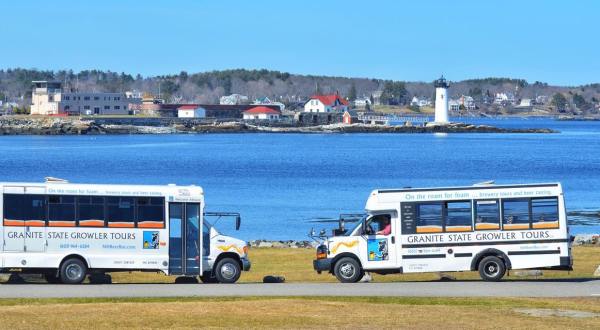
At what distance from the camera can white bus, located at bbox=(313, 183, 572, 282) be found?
30.1 metres

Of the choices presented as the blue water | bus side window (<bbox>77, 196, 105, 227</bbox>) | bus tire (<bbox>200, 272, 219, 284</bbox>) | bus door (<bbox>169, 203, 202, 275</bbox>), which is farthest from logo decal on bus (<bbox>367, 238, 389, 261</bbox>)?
the blue water

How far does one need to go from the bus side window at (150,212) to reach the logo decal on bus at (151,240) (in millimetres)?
172

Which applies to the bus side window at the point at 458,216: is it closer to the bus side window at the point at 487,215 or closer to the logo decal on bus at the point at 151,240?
the bus side window at the point at 487,215

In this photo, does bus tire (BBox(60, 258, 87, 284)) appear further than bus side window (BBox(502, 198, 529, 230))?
No

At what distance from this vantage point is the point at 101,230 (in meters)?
29.0

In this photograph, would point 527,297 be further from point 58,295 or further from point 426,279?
point 58,295


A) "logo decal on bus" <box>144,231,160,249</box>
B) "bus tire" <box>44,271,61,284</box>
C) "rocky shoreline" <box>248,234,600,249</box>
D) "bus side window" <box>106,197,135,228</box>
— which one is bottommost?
"rocky shoreline" <box>248,234,600,249</box>

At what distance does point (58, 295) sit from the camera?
85.4ft

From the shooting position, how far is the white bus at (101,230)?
28562 mm

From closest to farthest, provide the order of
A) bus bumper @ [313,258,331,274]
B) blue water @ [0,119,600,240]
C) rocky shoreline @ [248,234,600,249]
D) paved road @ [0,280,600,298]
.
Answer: paved road @ [0,280,600,298] → bus bumper @ [313,258,331,274] → rocky shoreline @ [248,234,600,249] → blue water @ [0,119,600,240]

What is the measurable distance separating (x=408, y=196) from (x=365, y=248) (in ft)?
5.65

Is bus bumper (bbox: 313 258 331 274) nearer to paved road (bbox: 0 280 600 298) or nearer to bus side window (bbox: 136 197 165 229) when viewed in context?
paved road (bbox: 0 280 600 298)

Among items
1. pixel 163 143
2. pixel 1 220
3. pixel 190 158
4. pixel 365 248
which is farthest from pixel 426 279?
pixel 163 143

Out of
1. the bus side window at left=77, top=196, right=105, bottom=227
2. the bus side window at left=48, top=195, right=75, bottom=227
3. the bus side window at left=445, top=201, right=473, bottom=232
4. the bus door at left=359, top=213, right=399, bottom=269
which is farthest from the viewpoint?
the bus door at left=359, top=213, right=399, bottom=269
